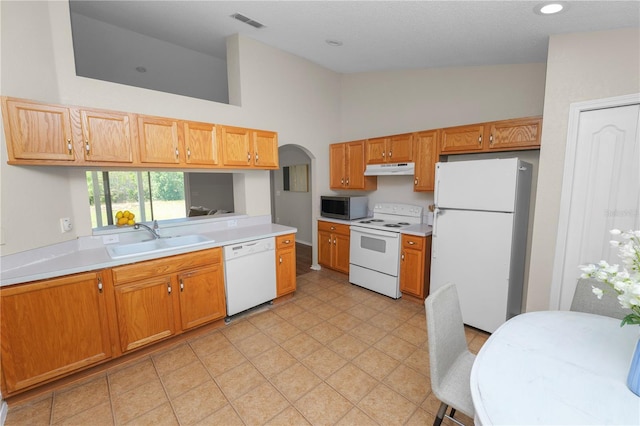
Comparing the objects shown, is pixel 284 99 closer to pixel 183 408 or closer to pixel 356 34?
pixel 356 34

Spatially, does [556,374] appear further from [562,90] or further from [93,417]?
[93,417]

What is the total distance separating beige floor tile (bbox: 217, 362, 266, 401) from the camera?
1977mm

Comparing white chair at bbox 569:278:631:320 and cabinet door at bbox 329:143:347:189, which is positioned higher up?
cabinet door at bbox 329:143:347:189

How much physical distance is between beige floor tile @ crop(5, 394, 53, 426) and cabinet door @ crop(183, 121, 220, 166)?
204cm

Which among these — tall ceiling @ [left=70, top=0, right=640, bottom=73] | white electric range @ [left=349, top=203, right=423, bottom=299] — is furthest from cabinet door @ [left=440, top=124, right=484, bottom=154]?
white electric range @ [left=349, top=203, right=423, bottom=299]

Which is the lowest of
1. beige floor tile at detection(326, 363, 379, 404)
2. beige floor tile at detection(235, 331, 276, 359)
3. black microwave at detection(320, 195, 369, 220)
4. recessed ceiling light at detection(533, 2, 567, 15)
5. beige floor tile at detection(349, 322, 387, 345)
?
beige floor tile at detection(326, 363, 379, 404)

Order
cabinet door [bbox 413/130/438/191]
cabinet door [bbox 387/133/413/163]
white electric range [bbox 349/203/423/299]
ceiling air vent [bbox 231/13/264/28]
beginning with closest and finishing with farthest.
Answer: ceiling air vent [bbox 231/13/264/28], cabinet door [bbox 413/130/438/191], white electric range [bbox 349/203/423/299], cabinet door [bbox 387/133/413/163]

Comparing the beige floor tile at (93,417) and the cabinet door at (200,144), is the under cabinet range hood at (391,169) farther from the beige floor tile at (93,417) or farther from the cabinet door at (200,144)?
the beige floor tile at (93,417)

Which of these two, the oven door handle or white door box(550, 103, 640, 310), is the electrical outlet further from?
white door box(550, 103, 640, 310)

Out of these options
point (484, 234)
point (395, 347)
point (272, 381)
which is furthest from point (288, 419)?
point (484, 234)

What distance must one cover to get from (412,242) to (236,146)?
2.27 meters

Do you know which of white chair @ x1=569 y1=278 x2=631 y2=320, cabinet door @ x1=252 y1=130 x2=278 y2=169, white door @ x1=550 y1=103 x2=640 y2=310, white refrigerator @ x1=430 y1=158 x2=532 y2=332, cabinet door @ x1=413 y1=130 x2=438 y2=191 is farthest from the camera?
cabinet door @ x1=413 y1=130 x2=438 y2=191

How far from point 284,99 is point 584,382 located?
3.79 meters

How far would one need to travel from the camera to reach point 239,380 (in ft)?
6.84
